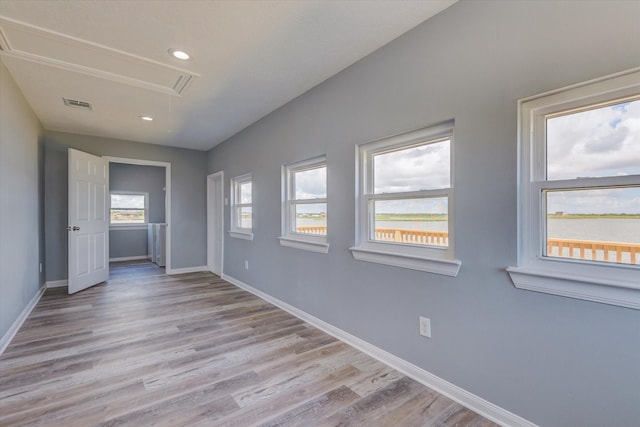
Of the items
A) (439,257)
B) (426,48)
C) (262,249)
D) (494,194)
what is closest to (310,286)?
(262,249)

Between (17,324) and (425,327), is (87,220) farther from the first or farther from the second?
(425,327)

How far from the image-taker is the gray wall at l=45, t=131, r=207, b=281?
15.3 feet

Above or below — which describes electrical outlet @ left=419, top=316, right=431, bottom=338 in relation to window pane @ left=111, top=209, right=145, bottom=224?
below

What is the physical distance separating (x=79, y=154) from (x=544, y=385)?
5718 mm

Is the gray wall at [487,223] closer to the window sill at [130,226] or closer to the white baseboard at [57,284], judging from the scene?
the white baseboard at [57,284]

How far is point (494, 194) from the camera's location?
167 cm

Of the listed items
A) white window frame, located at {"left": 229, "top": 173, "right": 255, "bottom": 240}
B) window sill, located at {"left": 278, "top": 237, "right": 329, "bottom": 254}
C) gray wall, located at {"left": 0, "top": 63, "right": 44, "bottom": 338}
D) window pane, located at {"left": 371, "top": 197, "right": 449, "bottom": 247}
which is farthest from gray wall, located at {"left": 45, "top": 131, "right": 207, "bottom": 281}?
window pane, located at {"left": 371, "top": 197, "right": 449, "bottom": 247}

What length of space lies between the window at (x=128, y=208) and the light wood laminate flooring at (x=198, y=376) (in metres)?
4.68

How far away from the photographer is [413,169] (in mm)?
2225

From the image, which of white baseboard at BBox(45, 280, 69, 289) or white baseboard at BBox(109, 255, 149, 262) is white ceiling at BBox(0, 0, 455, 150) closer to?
white baseboard at BBox(45, 280, 69, 289)

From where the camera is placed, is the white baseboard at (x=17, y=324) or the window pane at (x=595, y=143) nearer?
the window pane at (x=595, y=143)

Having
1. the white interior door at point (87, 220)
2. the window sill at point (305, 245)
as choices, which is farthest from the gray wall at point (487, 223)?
the white interior door at point (87, 220)

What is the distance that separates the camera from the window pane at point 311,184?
3.15m

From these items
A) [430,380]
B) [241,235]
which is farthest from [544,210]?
[241,235]
